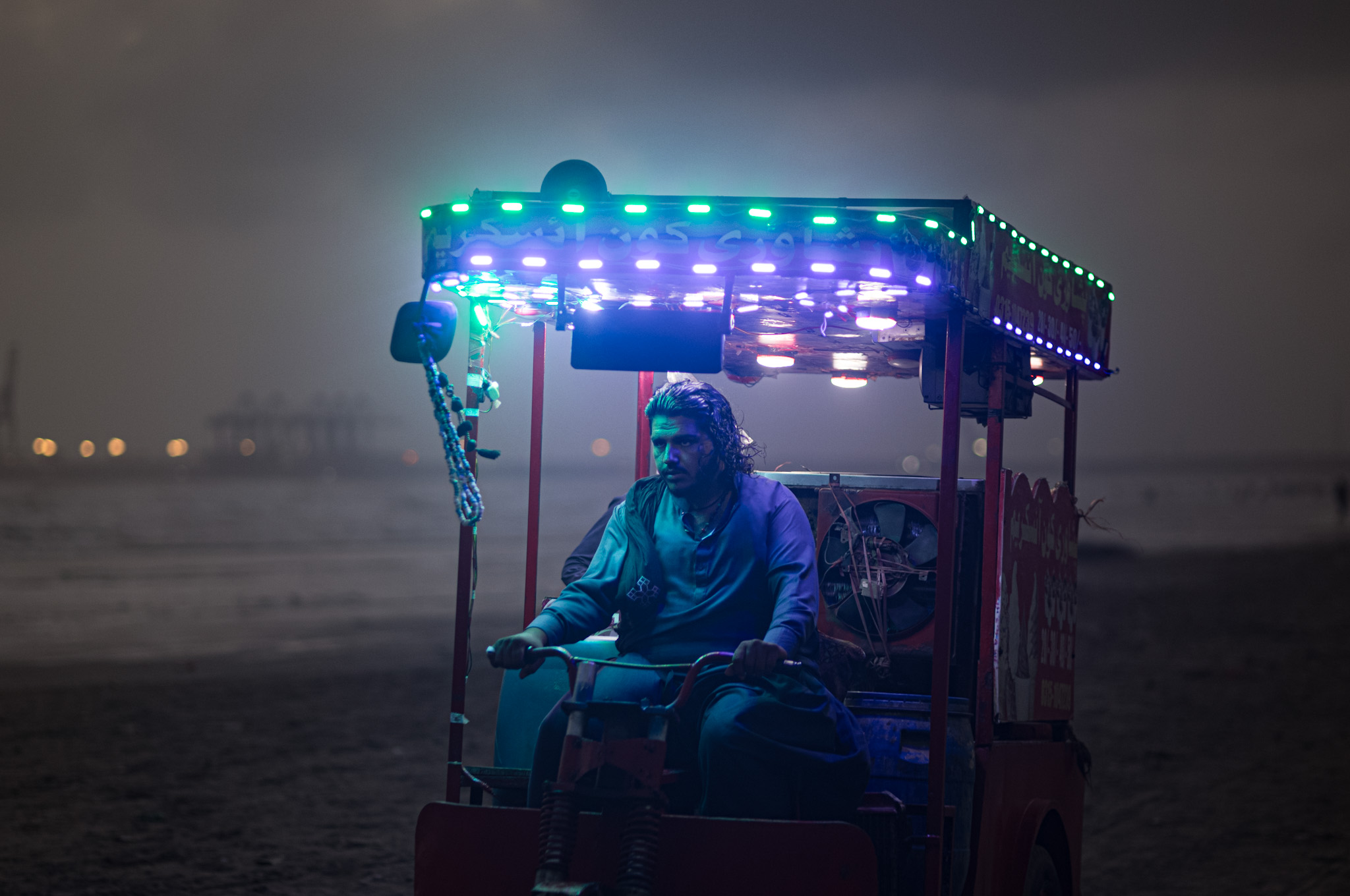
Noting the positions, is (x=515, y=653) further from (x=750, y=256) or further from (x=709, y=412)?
(x=750, y=256)

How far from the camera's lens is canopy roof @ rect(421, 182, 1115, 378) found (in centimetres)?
377

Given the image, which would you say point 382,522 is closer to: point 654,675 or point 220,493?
point 220,493

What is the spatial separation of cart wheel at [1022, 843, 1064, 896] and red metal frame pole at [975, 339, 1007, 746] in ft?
2.58

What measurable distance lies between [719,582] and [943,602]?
777 mm

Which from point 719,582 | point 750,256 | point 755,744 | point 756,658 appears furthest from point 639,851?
point 750,256

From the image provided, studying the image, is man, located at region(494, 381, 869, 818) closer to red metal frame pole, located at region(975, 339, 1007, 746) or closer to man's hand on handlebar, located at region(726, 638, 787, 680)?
man's hand on handlebar, located at region(726, 638, 787, 680)

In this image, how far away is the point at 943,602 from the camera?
4.07m

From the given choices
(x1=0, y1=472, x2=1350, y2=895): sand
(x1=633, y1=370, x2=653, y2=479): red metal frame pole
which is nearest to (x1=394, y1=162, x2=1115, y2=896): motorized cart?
(x1=633, y1=370, x2=653, y2=479): red metal frame pole

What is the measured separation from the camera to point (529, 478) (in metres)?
5.58

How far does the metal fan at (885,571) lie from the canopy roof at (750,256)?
32.3 inches

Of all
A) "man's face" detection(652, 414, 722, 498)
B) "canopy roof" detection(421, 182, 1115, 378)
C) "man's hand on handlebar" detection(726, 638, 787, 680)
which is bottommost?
"man's hand on handlebar" detection(726, 638, 787, 680)

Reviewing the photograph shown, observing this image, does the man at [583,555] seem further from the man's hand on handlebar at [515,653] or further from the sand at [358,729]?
the sand at [358,729]

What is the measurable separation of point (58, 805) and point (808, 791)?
7801 mm

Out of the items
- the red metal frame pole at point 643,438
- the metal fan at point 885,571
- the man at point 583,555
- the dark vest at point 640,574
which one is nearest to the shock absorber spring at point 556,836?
the dark vest at point 640,574
